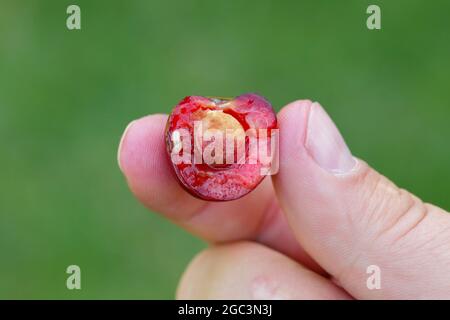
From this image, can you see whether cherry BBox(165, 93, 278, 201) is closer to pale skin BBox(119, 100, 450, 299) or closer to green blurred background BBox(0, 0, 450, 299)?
pale skin BBox(119, 100, 450, 299)

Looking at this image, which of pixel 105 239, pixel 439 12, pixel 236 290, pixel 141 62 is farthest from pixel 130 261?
pixel 439 12

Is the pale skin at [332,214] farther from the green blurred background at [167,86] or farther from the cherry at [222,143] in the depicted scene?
the green blurred background at [167,86]

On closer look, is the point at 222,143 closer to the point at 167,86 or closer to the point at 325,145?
the point at 325,145

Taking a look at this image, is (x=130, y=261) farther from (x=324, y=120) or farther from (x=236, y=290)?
(x=324, y=120)

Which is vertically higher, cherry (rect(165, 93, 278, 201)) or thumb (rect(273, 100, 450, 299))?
cherry (rect(165, 93, 278, 201))

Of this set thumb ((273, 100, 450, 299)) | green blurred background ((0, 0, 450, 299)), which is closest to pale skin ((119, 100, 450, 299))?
thumb ((273, 100, 450, 299))

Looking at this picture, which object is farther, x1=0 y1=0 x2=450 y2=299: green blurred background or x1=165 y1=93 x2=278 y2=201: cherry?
x1=0 y1=0 x2=450 y2=299: green blurred background
